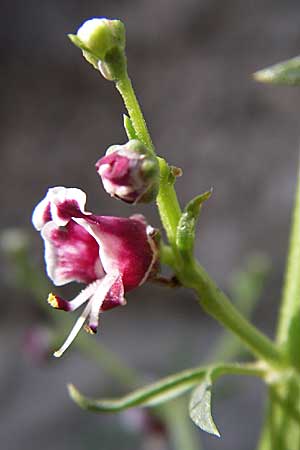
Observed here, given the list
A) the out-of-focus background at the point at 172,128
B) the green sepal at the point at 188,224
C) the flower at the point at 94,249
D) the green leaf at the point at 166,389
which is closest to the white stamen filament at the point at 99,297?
the flower at the point at 94,249

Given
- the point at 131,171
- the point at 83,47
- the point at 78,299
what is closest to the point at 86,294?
the point at 78,299

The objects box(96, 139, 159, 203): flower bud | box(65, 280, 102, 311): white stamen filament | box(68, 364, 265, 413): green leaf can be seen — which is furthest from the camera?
box(68, 364, 265, 413): green leaf

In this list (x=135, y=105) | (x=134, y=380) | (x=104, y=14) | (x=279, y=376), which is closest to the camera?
(x=135, y=105)

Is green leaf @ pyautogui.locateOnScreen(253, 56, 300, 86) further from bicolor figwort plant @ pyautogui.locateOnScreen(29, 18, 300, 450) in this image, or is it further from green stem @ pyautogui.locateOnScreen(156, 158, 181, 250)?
green stem @ pyautogui.locateOnScreen(156, 158, 181, 250)

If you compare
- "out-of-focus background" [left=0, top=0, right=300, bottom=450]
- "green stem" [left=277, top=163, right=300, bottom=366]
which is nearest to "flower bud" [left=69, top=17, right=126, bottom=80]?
"green stem" [left=277, top=163, right=300, bottom=366]

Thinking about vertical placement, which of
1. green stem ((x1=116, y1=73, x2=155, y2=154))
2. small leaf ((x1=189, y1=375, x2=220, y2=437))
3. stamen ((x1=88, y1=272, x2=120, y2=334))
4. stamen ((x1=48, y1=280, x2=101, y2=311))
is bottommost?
small leaf ((x1=189, y1=375, x2=220, y2=437))

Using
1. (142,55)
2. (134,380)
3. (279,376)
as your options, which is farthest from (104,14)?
(279,376)

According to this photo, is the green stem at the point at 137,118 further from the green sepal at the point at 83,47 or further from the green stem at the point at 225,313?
the green stem at the point at 225,313

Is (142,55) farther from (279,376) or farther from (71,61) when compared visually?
(279,376)
